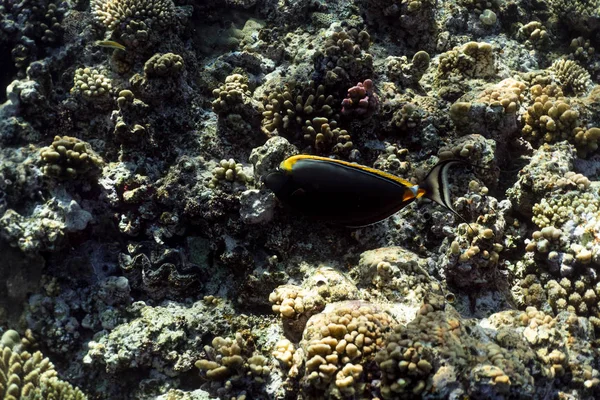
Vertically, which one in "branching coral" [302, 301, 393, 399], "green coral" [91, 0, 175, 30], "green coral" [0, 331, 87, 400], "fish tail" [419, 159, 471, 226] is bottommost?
"green coral" [0, 331, 87, 400]

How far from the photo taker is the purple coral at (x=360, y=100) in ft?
13.5

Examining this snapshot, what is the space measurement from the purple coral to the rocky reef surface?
2 cm

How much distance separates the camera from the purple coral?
13.5 ft

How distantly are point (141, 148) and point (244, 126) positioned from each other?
111 cm

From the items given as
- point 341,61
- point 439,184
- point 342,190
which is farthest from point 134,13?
point 439,184

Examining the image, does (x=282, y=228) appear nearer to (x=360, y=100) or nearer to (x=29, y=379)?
(x=360, y=100)

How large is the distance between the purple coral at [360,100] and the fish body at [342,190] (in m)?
1.61

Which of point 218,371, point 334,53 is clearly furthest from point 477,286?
point 334,53

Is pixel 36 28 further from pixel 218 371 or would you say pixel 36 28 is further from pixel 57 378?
pixel 218 371

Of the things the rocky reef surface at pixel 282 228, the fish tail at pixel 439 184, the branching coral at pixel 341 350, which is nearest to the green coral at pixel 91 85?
the rocky reef surface at pixel 282 228

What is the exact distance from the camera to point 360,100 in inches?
162

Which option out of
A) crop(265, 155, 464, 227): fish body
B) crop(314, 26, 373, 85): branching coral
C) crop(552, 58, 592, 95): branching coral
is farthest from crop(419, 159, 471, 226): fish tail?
crop(552, 58, 592, 95): branching coral

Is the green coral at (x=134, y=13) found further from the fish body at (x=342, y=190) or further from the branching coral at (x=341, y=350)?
the branching coral at (x=341, y=350)

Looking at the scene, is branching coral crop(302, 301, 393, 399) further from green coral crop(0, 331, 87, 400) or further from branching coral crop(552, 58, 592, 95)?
branching coral crop(552, 58, 592, 95)
